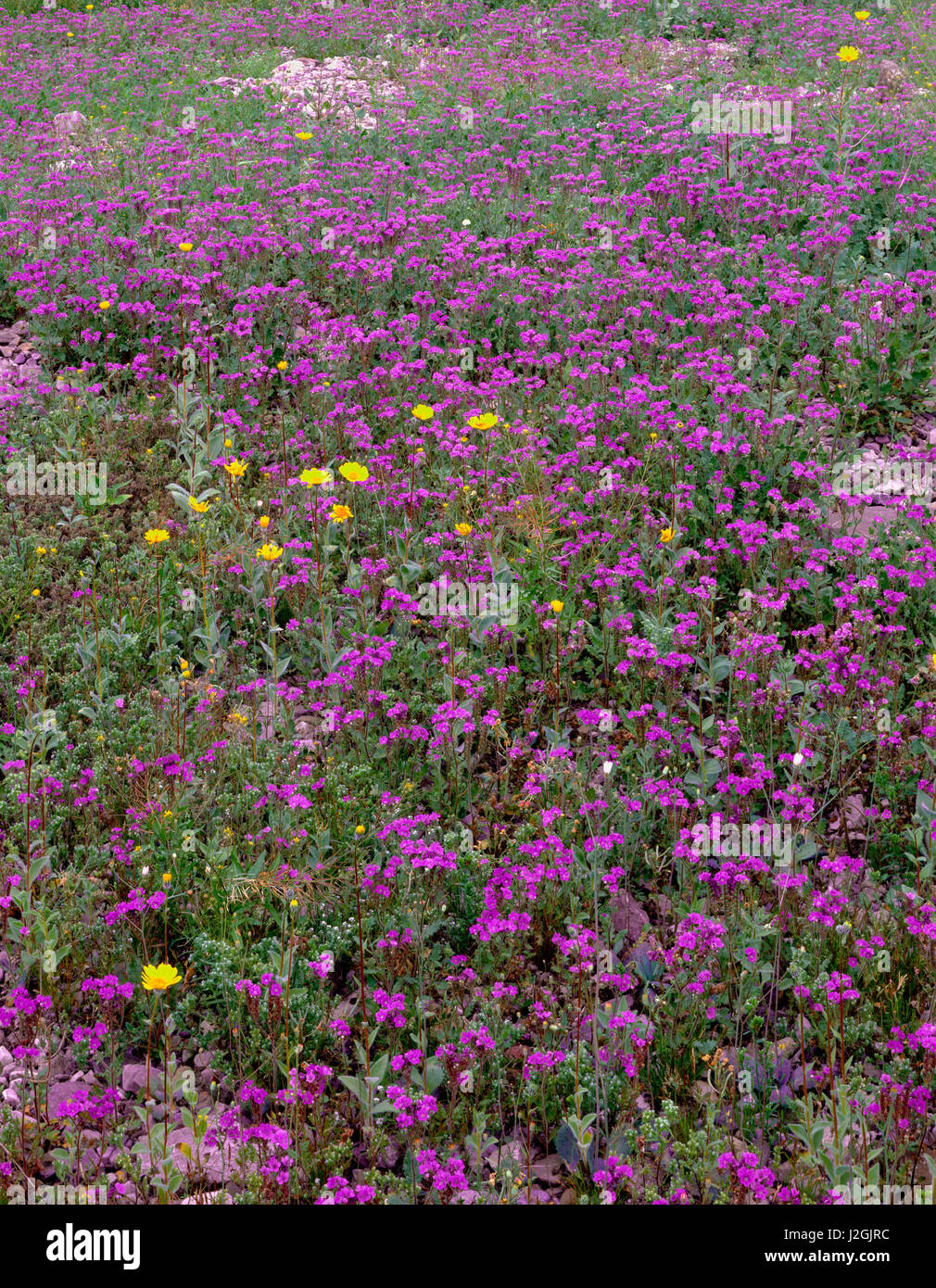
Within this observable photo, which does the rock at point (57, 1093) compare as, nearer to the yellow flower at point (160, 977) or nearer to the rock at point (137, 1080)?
the rock at point (137, 1080)

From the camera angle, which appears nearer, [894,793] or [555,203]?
[894,793]

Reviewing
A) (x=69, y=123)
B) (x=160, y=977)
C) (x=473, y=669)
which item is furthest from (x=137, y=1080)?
(x=69, y=123)

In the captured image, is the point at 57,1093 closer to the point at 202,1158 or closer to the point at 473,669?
the point at 202,1158

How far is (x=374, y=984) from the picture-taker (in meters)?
4.59

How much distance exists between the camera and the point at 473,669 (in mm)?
6074

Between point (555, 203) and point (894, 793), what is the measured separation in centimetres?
757

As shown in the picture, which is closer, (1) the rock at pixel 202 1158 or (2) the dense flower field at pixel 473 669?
(1) the rock at pixel 202 1158

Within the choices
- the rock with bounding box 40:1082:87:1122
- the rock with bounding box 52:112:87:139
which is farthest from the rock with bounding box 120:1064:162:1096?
the rock with bounding box 52:112:87:139

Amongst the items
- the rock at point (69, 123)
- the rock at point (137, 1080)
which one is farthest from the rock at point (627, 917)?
the rock at point (69, 123)

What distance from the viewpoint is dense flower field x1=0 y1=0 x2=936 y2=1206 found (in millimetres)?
4055

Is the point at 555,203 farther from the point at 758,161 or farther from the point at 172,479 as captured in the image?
the point at 172,479

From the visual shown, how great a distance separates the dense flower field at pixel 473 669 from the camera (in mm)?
4055

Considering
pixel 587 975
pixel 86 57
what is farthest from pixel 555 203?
pixel 86 57

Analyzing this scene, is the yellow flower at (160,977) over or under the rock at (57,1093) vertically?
over
